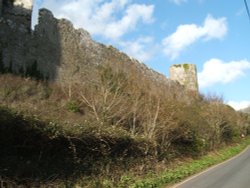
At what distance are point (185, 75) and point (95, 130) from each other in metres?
39.2

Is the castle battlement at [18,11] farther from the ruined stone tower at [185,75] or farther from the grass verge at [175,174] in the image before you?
the ruined stone tower at [185,75]

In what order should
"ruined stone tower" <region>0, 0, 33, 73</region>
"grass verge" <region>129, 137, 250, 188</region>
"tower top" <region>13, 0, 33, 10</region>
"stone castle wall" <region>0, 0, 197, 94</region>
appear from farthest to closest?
"tower top" <region>13, 0, 33, 10</region>, "stone castle wall" <region>0, 0, 197, 94</region>, "ruined stone tower" <region>0, 0, 33, 73</region>, "grass verge" <region>129, 137, 250, 188</region>

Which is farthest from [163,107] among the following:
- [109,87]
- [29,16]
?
[29,16]

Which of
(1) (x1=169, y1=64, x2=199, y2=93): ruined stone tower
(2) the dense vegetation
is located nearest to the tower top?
(2) the dense vegetation

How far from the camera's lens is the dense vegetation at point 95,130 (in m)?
11.7

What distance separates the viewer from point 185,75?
173ft

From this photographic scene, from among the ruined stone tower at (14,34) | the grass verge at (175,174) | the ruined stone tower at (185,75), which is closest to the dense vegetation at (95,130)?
the grass verge at (175,174)

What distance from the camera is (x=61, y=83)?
2720 cm

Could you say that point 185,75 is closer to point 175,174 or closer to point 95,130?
point 175,174

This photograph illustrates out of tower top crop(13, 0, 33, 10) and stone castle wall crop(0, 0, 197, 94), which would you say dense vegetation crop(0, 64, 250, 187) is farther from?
tower top crop(13, 0, 33, 10)

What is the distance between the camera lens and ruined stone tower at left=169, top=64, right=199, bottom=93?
172ft

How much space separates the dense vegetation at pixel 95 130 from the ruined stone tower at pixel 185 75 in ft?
48.4

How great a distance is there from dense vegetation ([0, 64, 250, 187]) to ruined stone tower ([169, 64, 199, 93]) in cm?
1475

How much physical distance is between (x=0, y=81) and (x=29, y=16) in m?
6.44
